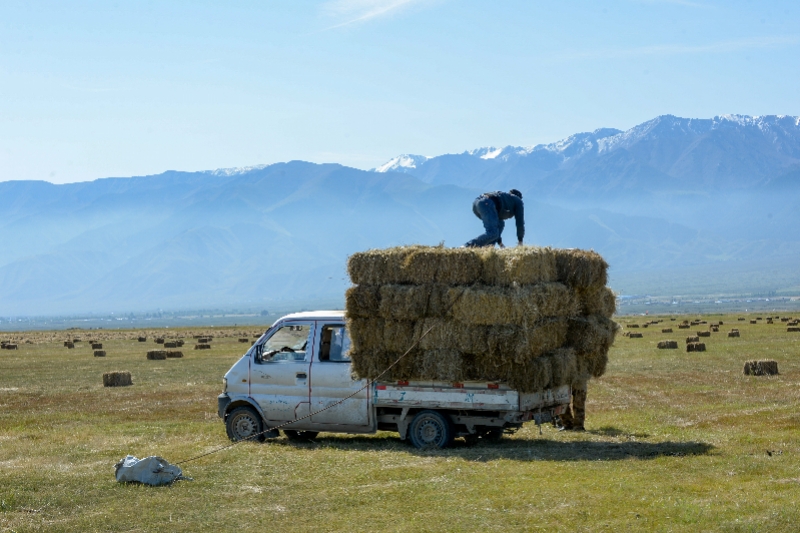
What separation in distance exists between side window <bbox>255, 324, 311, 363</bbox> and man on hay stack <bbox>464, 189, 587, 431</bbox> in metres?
3.95

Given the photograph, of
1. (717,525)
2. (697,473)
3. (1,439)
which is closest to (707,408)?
(697,473)

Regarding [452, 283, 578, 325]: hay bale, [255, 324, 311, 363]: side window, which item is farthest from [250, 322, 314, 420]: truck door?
[452, 283, 578, 325]: hay bale

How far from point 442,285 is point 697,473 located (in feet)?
19.0

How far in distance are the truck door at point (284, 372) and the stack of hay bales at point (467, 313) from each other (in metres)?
1.22

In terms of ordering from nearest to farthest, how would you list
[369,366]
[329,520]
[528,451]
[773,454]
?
[329,520] < [773,454] < [528,451] < [369,366]

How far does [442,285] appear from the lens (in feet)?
59.9

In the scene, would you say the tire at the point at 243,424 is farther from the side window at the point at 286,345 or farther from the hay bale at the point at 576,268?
the hay bale at the point at 576,268

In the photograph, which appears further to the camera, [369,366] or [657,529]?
[369,366]

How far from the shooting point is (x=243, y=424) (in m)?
19.9

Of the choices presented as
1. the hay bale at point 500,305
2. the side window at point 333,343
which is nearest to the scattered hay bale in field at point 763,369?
the hay bale at point 500,305

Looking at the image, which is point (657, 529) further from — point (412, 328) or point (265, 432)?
point (265, 432)

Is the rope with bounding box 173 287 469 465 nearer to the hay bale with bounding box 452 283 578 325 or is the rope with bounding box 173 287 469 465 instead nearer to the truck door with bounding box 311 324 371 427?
the truck door with bounding box 311 324 371 427

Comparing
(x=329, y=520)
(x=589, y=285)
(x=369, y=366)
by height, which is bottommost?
(x=329, y=520)

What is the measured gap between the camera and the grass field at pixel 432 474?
12.4 meters
